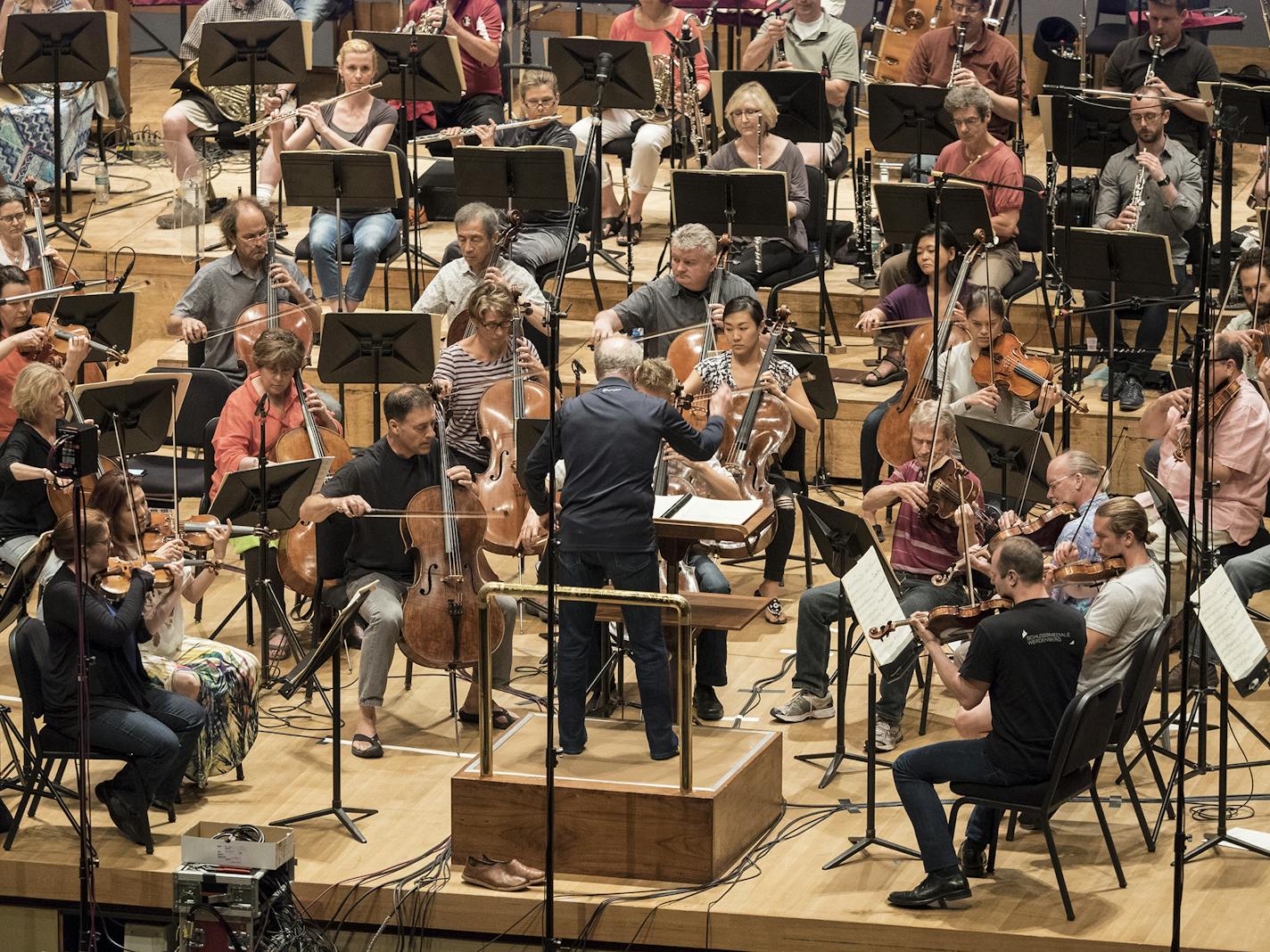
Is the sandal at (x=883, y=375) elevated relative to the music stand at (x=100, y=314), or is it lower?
lower

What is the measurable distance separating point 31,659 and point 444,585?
1336mm

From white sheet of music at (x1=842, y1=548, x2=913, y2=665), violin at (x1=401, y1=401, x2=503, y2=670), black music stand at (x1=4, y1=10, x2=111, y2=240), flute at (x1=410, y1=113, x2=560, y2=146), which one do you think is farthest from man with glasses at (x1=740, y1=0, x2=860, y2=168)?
white sheet of music at (x1=842, y1=548, x2=913, y2=665)

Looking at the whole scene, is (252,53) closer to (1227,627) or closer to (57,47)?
(57,47)

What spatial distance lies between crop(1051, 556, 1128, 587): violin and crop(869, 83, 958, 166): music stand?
3579 mm

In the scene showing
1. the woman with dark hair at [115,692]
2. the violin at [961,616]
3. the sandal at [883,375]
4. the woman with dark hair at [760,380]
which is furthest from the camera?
the sandal at [883,375]

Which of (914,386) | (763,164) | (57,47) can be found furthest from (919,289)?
(57,47)

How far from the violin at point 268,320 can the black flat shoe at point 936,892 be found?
12.0ft

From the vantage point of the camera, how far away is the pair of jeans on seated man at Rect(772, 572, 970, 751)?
6777mm

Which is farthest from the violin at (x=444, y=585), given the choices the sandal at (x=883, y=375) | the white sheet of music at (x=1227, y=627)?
the sandal at (x=883, y=375)

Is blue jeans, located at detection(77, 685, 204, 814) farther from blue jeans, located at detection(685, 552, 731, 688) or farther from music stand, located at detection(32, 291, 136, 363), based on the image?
music stand, located at detection(32, 291, 136, 363)

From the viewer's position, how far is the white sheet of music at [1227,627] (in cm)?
571

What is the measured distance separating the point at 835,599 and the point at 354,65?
4239 millimetres

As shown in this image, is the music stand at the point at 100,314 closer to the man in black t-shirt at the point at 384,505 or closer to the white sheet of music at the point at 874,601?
the man in black t-shirt at the point at 384,505

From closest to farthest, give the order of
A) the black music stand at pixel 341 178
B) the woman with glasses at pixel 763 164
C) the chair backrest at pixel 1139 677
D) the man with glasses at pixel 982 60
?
the chair backrest at pixel 1139 677, the black music stand at pixel 341 178, the woman with glasses at pixel 763 164, the man with glasses at pixel 982 60
